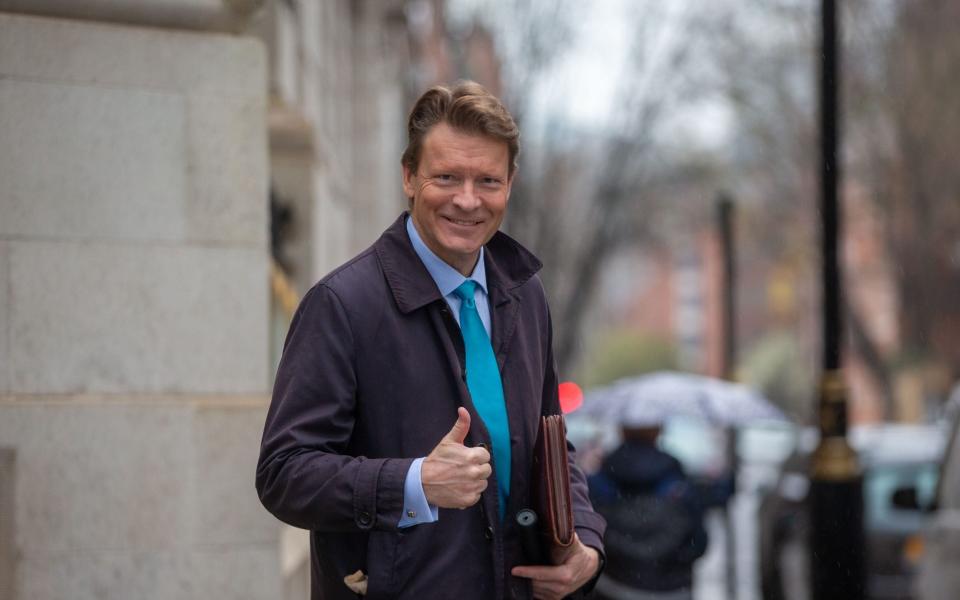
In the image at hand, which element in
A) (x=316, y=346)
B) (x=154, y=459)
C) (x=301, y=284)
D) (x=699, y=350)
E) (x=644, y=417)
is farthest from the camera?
(x=699, y=350)

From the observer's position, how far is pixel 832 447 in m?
8.41

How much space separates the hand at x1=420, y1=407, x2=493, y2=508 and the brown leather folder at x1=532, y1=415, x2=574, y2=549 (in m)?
0.24

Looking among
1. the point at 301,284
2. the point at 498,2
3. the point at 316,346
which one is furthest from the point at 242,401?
the point at 498,2

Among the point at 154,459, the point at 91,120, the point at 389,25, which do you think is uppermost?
the point at 389,25

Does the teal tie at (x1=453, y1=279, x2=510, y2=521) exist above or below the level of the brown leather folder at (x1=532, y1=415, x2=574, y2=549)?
above

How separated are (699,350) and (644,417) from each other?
96.4m

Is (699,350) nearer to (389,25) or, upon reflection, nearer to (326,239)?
(389,25)

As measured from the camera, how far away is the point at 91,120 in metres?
4.41

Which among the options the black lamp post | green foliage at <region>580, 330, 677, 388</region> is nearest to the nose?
the black lamp post

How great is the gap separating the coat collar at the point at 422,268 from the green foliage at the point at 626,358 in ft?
233

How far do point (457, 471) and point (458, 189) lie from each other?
66 centimetres

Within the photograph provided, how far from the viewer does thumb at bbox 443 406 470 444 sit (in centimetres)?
260

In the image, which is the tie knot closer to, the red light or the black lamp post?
the black lamp post

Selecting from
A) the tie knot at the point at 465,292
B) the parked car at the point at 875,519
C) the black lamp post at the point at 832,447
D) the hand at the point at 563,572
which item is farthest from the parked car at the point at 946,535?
the tie knot at the point at 465,292
